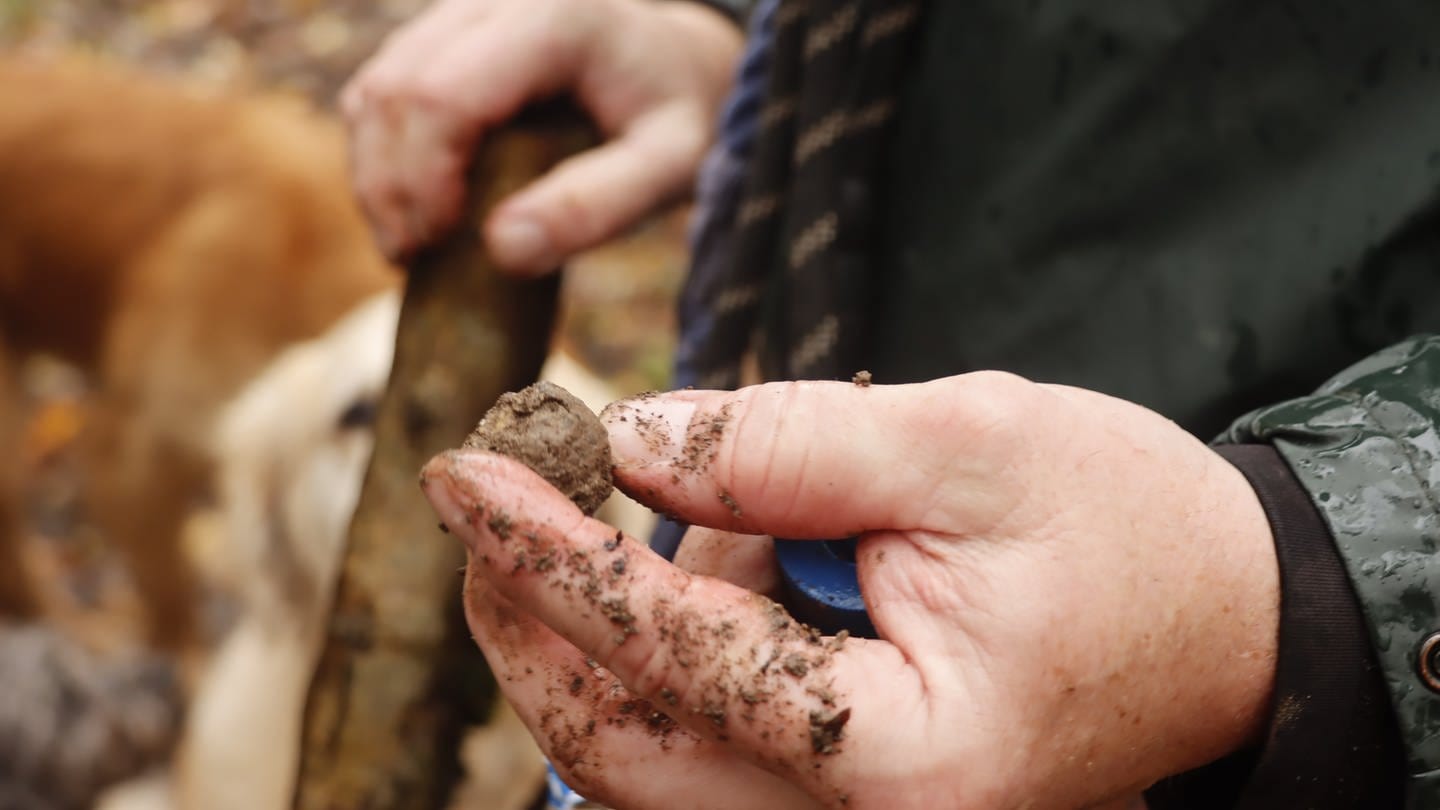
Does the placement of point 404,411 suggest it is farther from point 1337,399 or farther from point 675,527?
point 1337,399

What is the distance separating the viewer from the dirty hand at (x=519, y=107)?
1.65m

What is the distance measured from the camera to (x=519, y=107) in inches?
67.7

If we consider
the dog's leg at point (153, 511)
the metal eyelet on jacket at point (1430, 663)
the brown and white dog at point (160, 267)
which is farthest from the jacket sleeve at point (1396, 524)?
the dog's leg at point (153, 511)

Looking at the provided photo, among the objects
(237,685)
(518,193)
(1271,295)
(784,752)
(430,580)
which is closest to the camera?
(784,752)

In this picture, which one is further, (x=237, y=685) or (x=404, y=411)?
(x=237, y=685)

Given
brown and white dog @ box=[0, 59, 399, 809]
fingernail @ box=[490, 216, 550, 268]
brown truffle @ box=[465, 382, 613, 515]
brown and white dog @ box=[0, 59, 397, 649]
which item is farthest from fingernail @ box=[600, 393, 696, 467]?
brown and white dog @ box=[0, 59, 397, 649]

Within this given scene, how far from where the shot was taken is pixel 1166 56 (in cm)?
124

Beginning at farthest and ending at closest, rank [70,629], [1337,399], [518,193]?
[70,629]
[518,193]
[1337,399]

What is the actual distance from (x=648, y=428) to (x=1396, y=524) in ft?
1.93

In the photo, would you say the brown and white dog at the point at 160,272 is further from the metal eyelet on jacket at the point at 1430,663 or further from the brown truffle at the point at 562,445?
the metal eyelet on jacket at the point at 1430,663

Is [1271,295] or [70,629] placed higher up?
[1271,295]

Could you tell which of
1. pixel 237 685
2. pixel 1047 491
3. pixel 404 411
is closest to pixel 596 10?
pixel 404 411

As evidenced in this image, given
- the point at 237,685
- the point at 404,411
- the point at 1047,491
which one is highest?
the point at 1047,491

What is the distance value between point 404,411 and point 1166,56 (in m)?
1.03
